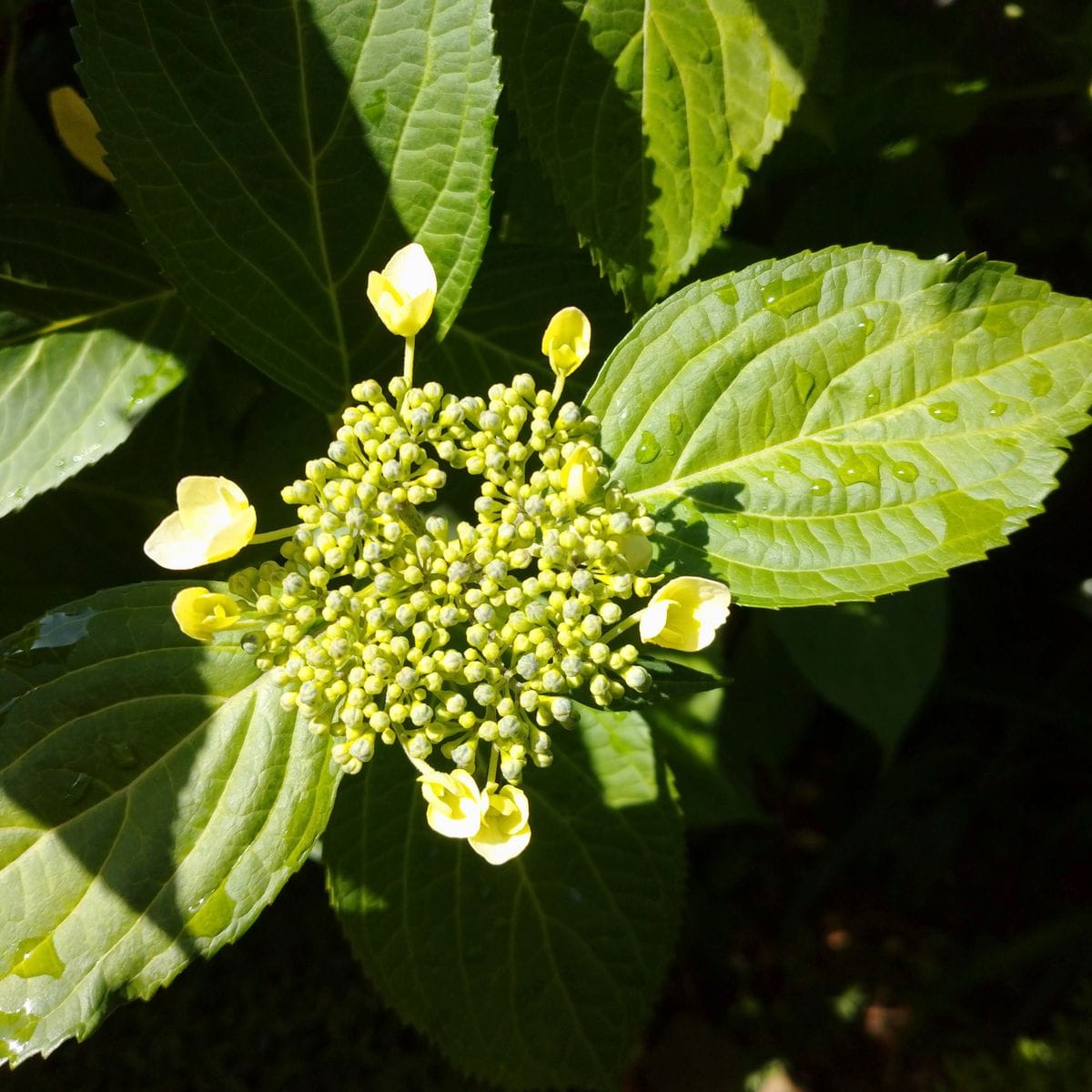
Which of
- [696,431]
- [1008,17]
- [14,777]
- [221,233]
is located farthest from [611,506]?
[1008,17]

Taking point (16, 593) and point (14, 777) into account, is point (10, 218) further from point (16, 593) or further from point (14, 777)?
point (14, 777)

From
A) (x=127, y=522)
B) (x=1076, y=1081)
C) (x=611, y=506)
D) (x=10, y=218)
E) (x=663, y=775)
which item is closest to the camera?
(x=611, y=506)

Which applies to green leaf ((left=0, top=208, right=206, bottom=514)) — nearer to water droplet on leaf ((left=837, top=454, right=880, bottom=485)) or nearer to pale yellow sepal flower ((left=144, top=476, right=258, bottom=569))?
pale yellow sepal flower ((left=144, top=476, right=258, bottom=569))

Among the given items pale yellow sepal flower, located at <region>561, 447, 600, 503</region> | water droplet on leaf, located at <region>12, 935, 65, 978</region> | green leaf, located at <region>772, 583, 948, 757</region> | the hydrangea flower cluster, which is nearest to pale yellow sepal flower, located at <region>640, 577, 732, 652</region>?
the hydrangea flower cluster

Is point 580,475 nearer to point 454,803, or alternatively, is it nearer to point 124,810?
point 454,803

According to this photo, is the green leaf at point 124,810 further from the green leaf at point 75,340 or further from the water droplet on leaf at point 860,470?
the water droplet on leaf at point 860,470

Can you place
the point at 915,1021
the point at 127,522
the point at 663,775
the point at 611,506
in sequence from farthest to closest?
the point at 915,1021, the point at 127,522, the point at 663,775, the point at 611,506

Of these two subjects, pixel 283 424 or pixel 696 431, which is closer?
pixel 696 431

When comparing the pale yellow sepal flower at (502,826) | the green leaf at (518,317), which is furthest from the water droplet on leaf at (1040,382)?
the pale yellow sepal flower at (502,826)
